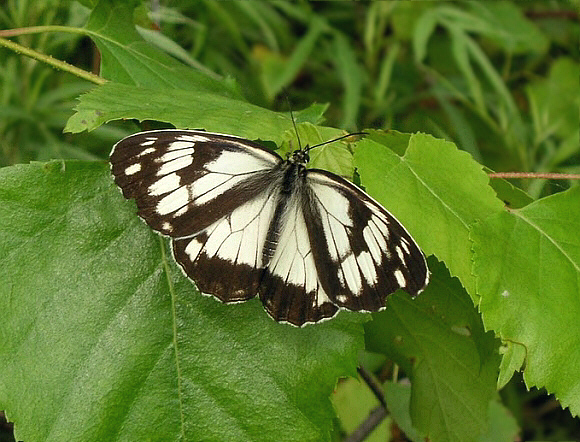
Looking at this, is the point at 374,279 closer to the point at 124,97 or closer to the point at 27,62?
the point at 124,97

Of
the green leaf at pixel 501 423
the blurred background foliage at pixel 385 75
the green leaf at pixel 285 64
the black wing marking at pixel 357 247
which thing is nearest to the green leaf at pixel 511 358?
the black wing marking at pixel 357 247

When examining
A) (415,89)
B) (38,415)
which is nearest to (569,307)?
(38,415)

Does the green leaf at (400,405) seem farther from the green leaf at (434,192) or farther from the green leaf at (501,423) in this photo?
the green leaf at (434,192)

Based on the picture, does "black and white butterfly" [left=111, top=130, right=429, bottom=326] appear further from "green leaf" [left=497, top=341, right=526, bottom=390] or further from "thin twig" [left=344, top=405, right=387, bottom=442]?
"thin twig" [left=344, top=405, right=387, bottom=442]

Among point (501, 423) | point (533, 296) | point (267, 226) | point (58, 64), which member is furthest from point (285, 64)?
point (533, 296)

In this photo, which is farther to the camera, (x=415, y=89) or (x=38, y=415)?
(x=415, y=89)

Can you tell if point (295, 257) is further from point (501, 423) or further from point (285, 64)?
point (285, 64)

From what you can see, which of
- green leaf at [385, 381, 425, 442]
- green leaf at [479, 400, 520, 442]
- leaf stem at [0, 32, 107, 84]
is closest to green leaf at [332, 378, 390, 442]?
green leaf at [479, 400, 520, 442]
